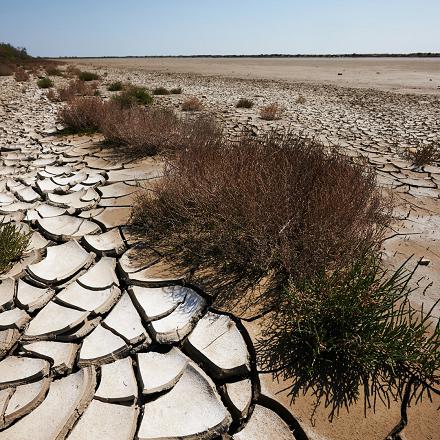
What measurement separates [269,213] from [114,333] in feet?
3.82

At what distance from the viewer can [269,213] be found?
224cm

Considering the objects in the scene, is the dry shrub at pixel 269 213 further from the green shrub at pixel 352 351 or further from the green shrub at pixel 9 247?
the green shrub at pixel 9 247

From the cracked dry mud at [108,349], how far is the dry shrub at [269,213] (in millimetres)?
344

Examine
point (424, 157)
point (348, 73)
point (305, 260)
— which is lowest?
point (305, 260)

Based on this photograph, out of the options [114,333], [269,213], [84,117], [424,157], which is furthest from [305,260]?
[84,117]

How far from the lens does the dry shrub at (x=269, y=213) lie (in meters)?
2.13

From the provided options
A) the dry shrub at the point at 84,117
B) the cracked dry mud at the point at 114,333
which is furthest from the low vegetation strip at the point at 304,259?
the dry shrub at the point at 84,117

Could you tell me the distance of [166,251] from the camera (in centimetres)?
245

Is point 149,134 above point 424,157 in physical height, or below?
above

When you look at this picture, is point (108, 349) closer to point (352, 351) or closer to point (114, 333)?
point (114, 333)

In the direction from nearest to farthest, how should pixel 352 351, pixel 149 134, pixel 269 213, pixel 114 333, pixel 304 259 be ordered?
pixel 352 351
pixel 114 333
pixel 304 259
pixel 269 213
pixel 149 134

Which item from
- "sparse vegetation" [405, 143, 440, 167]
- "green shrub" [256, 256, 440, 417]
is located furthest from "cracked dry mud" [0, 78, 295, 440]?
"sparse vegetation" [405, 143, 440, 167]

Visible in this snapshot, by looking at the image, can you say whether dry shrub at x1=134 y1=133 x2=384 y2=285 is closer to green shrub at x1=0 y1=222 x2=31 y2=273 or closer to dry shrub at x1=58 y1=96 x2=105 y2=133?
green shrub at x1=0 y1=222 x2=31 y2=273

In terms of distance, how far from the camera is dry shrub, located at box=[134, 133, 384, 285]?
2.13 meters
